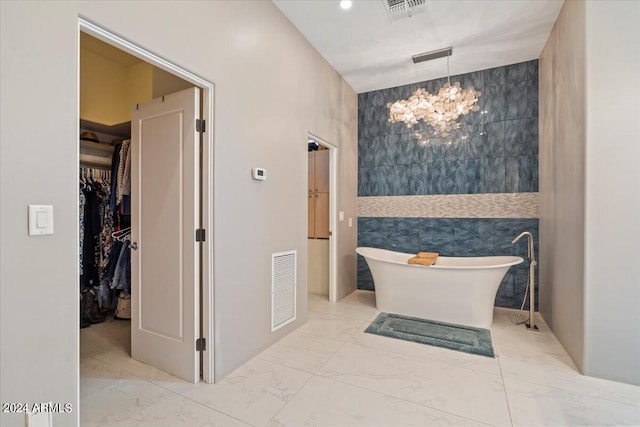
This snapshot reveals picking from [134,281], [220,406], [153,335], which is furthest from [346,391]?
[134,281]

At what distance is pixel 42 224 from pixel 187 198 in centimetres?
96

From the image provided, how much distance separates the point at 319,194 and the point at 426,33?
7.87ft

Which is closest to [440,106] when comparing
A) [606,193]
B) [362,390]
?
[606,193]

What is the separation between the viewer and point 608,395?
2.00m

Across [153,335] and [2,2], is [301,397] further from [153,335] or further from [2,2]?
[2,2]

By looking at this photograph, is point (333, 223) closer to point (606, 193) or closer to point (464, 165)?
point (464, 165)

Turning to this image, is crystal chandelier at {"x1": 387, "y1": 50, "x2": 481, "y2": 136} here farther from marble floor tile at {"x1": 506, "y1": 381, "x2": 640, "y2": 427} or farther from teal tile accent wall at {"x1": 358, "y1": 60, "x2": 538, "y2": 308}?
marble floor tile at {"x1": 506, "y1": 381, "x2": 640, "y2": 427}

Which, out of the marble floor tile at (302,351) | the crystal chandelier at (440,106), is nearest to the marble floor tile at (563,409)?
the marble floor tile at (302,351)

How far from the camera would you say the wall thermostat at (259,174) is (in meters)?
2.51

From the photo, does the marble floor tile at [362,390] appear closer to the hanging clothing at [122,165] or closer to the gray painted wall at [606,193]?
the gray painted wall at [606,193]

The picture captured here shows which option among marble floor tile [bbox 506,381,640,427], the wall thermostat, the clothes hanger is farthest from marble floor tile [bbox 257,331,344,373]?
the clothes hanger

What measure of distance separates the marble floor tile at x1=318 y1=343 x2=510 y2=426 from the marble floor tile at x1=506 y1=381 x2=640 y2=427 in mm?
88

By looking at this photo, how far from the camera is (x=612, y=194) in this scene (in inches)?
84.9

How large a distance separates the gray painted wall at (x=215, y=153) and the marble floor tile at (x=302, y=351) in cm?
11
